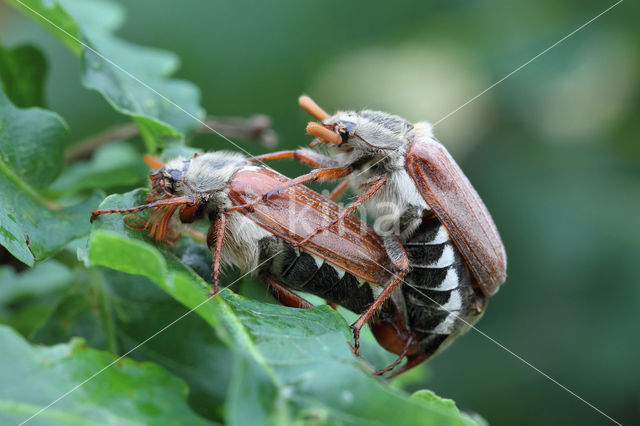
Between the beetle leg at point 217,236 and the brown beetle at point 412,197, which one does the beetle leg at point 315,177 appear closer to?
the brown beetle at point 412,197

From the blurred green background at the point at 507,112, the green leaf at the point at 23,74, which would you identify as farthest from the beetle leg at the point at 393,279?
the blurred green background at the point at 507,112

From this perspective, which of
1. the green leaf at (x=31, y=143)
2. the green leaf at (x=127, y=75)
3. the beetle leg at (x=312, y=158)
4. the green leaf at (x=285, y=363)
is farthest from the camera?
the beetle leg at (x=312, y=158)

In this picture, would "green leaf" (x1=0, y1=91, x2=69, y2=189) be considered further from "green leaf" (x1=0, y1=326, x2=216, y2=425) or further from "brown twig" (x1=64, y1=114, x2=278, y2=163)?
"green leaf" (x1=0, y1=326, x2=216, y2=425)

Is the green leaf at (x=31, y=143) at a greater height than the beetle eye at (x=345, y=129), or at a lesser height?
lesser

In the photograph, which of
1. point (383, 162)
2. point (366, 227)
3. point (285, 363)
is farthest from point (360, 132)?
point (285, 363)

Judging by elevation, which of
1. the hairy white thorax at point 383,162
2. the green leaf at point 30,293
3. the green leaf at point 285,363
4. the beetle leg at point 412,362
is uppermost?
the hairy white thorax at point 383,162

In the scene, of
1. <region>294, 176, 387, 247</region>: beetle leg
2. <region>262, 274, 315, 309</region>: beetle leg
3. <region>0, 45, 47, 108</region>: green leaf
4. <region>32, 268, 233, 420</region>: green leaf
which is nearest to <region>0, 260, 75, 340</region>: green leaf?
<region>32, 268, 233, 420</region>: green leaf

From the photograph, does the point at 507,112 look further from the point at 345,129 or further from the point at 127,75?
the point at 127,75
